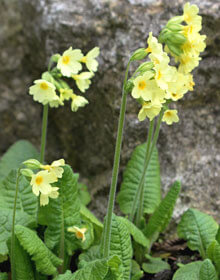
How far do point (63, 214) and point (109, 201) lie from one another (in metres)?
0.47

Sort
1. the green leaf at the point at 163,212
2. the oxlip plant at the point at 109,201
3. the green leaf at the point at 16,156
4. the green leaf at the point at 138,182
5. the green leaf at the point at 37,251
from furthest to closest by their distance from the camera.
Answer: the green leaf at the point at 16,156
the green leaf at the point at 138,182
the green leaf at the point at 163,212
the green leaf at the point at 37,251
the oxlip plant at the point at 109,201

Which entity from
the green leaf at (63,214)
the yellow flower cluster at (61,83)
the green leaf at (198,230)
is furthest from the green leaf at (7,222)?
the green leaf at (198,230)

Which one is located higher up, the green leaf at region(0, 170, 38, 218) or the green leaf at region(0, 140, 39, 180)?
the green leaf at region(0, 140, 39, 180)

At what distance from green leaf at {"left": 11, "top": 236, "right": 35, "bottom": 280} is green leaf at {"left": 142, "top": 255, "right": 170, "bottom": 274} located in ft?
2.57

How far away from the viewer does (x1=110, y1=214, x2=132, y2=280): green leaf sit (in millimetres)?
2551

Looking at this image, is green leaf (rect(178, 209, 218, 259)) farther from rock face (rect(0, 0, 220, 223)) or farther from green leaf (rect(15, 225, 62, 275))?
green leaf (rect(15, 225, 62, 275))

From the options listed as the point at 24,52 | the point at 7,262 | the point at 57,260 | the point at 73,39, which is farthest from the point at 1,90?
the point at 57,260

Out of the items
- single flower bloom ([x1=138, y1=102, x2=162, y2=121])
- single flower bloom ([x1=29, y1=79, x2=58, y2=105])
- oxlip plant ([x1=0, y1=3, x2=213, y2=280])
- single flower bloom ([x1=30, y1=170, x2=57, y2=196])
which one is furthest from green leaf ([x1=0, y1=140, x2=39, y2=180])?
single flower bloom ([x1=138, y1=102, x2=162, y2=121])

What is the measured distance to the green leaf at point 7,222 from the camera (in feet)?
8.82

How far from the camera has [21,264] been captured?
252 centimetres

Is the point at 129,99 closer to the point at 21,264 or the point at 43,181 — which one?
the point at 43,181

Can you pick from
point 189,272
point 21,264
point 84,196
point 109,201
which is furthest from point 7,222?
point 189,272

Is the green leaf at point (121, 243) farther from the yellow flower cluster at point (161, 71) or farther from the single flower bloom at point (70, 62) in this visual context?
the single flower bloom at point (70, 62)

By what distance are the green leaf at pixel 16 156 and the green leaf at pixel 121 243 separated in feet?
3.76
